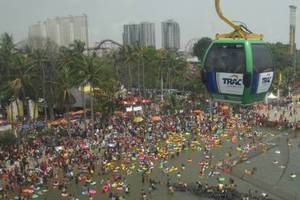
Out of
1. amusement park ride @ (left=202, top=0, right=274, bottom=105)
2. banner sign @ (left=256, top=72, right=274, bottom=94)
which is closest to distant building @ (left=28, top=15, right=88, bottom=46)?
amusement park ride @ (left=202, top=0, right=274, bottom=105)

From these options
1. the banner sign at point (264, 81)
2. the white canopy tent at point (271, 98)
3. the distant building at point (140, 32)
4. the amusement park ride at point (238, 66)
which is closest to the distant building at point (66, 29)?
the distant building at point (140, 32)

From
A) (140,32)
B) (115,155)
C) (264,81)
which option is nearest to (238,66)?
(264,81)

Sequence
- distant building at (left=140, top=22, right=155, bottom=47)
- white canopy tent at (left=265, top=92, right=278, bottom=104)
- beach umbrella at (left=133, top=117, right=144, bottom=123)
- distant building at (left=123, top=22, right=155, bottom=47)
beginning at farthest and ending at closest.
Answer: distant building at (left=140, top=22, right=155, bottom=47), distant building at (left=123, top=22, right=155, bottom=47), white canopy tent at (left=265, top=92, right=278, bottom=104), beach umbrella at (left=133, top=117, right=144, bottom=123)

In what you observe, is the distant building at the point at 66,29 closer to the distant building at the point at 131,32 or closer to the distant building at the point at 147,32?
the distant building at the point at 131,32

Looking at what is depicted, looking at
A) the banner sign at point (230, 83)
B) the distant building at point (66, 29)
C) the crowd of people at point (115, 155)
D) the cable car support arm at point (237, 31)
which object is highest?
the distant building at point (66, 29)

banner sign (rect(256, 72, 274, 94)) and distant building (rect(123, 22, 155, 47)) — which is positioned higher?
distant building (rect(123, 22, 155, 47))

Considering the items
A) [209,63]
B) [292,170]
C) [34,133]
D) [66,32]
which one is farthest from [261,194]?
[66,32]

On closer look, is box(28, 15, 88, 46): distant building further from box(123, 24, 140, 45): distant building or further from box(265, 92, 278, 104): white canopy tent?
box(265, 92, 278, 104): white canopy tent
